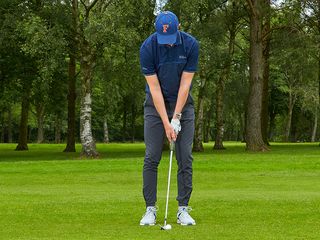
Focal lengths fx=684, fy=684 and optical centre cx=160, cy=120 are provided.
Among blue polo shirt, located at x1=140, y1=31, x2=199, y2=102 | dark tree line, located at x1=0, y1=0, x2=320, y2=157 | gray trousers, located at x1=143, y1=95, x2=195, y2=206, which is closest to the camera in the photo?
blue polo shirt, located at x1=140, y1=31, x2=199, y2=102

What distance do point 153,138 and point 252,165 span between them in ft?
63.8

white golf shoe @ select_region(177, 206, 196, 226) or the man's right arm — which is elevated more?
the man's right arm

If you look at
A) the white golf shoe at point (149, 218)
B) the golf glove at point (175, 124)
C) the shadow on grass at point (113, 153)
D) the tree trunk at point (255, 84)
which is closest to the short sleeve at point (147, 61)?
the golf glove at point (175, 124)

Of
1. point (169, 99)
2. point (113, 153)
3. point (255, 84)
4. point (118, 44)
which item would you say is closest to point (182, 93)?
point (169, 99)

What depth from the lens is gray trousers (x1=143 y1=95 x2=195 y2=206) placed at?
8.91m

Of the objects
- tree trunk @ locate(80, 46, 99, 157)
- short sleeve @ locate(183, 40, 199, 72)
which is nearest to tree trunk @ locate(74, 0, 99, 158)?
tree trunk @ locate(80, 46, 99, 157)

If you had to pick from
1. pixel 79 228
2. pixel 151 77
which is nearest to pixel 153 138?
pixel 151 77

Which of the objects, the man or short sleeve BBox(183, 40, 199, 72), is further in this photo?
short sleeve BBox(183, 40, 199, 72)

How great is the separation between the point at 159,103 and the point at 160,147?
2.09 feet

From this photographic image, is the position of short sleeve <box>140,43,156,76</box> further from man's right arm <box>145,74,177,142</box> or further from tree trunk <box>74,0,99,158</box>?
tree trunk <box>74,0,99,158</box>

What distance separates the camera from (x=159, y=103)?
8.63 m

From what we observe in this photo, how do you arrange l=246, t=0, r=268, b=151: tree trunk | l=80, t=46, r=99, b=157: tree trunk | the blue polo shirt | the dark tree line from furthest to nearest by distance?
l=246, t=0, r=268, b=151: tree trunk
l=80, t=46, r=99, b=157: tree trunk
the dark tree line
the blue polo shirt

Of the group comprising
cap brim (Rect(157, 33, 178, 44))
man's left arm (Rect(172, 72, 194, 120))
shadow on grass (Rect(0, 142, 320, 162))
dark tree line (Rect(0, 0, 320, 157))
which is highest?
dark tree line (Rect(0, 0, 320, 157))

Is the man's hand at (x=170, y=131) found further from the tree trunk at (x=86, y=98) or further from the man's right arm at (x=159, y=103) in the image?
the tree trunk at (x=86, y=98)
